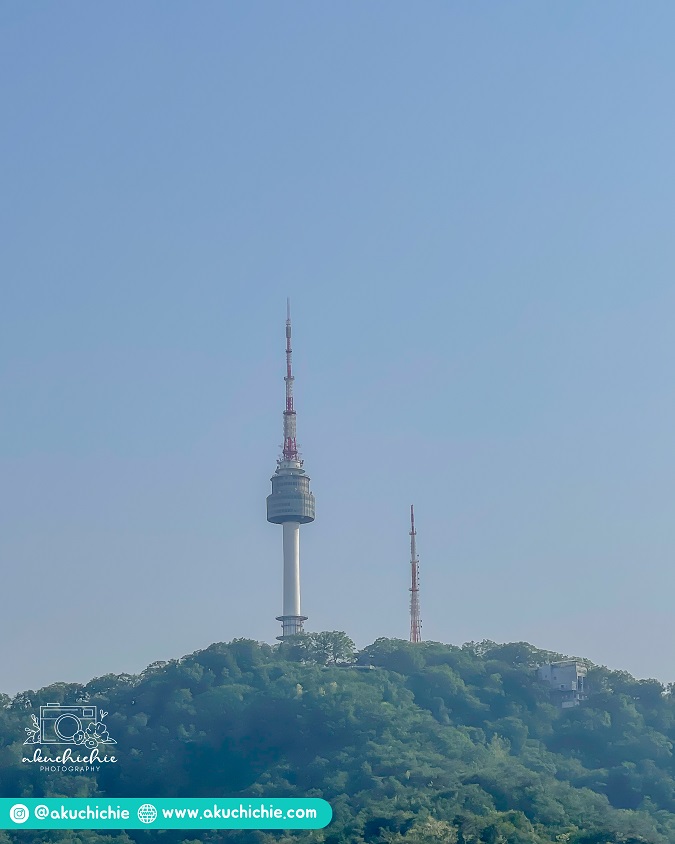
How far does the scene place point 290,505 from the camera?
159m

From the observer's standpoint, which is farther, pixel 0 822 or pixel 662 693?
pixel 662 693

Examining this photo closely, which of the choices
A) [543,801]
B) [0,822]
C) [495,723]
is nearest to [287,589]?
[495,723]

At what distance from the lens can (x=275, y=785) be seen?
120 meters

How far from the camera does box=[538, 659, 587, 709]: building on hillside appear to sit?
138 metres

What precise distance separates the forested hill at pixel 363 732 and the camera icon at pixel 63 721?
50.0 inches

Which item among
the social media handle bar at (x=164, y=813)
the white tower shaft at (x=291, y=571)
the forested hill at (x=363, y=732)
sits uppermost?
the white tower shaft at (x=291, y=571)

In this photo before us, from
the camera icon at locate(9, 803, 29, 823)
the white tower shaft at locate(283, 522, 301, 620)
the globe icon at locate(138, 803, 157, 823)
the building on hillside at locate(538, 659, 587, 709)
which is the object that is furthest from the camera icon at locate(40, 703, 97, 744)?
the globe icon at locate(138, 803, 157, 823)

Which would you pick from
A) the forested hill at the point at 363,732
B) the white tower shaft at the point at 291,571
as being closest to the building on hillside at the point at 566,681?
the forested hill at the point at 363,732

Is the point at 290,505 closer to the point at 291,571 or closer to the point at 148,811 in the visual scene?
the point at 291,571

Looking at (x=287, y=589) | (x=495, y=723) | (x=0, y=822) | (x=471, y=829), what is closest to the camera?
(x=0, y=822)

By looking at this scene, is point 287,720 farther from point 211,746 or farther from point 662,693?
point 662,693

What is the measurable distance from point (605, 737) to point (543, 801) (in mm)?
31722

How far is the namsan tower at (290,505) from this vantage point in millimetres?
157875

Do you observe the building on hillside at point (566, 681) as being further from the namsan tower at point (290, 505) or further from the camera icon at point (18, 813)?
the camera icon at point (18, 813)
